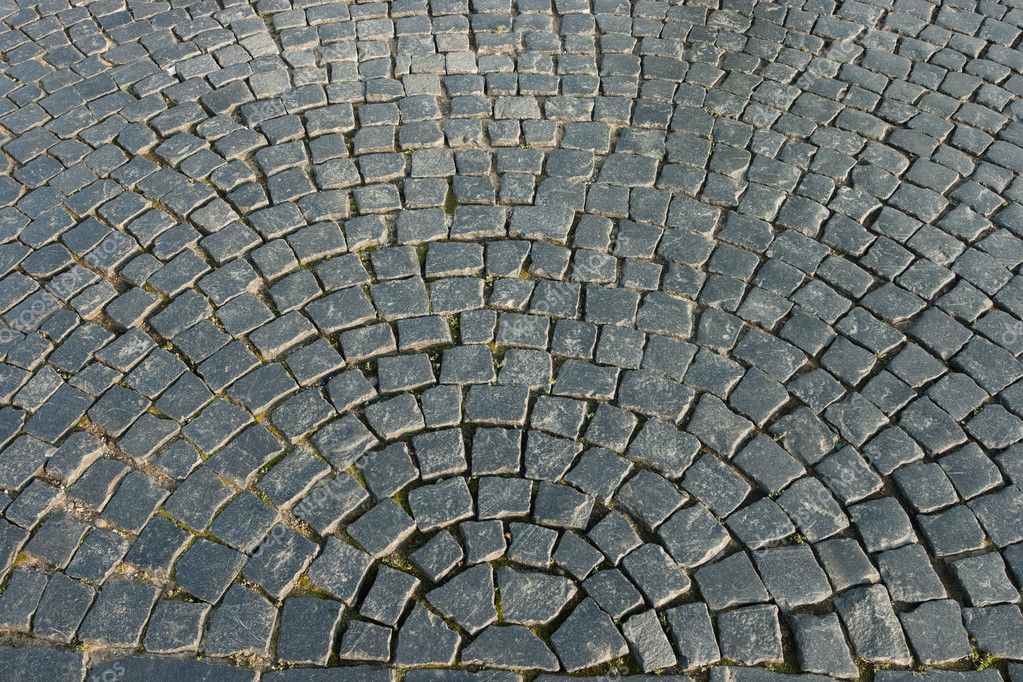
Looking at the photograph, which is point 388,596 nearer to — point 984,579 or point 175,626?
point 175,626

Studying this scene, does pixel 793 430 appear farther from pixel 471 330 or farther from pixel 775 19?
pixel 775 19

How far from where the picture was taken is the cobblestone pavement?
3.23 m

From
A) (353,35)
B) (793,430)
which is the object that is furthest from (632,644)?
(353,35)

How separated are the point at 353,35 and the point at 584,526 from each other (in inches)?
154

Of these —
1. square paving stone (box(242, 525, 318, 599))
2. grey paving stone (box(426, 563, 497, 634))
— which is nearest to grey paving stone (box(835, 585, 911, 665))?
grey paving stone (box(426, 563, 497, 634))

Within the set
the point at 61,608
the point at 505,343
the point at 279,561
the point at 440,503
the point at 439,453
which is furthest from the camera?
the point at 505,343

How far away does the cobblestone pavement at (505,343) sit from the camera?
127 inches

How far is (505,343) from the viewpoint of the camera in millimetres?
4012

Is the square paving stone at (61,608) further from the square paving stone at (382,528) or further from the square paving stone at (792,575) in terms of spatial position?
the square paving stone at (792,575)

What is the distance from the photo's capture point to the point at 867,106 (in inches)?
207

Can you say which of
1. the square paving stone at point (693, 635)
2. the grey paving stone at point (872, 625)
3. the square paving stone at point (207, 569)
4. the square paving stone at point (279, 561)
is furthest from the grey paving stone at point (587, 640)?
the square paving stone at point (207, 569)

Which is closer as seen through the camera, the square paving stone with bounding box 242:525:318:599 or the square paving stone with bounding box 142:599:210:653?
the square paving stone with bounding box 142:599:210:653

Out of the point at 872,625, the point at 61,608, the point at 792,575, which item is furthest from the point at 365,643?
the point at 872,625

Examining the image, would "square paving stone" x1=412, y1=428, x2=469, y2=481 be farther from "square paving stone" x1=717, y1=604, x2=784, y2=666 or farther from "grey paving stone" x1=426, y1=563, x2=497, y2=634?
"square paving stone" x1=717, y1=604, x2=784, y2=666
